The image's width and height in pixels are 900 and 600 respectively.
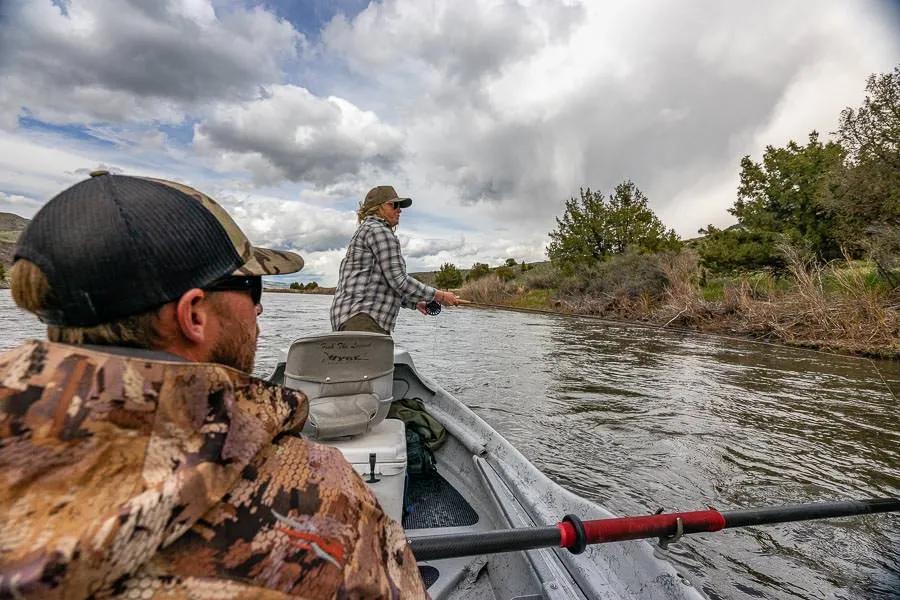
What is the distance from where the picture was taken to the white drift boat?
2027 mm

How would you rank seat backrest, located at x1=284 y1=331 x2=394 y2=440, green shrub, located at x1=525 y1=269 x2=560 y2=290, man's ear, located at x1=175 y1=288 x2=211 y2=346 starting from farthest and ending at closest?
green shrub, located at x1=525 y1=269 x2=560 y2=290 → seat backrest, located at x1=284 y1=331 x2=394 y2=440 → man's ear, located at x1=175 y1=288 x2=211 y2=346

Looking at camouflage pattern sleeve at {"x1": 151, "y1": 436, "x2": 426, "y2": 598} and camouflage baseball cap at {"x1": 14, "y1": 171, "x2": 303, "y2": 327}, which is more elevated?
camouflage baseball cap at {"x1": 14, "y1": 171, "x2": 303, "y2": 327}

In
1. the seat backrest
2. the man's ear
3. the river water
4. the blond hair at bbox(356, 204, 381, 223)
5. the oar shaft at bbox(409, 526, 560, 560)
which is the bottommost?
the river water

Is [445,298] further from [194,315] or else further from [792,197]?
→ [792,197]

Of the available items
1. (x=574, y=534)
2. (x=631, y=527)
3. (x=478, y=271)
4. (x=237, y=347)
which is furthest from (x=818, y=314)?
(x=478, y=271)

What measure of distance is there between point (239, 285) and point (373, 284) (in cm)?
256

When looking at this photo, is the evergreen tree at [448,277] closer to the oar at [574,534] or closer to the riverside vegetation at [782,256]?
the riverside vegetation at [782,256]

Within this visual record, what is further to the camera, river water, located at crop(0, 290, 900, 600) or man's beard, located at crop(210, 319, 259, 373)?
river water, located at crop(0, 290, 900, 600)

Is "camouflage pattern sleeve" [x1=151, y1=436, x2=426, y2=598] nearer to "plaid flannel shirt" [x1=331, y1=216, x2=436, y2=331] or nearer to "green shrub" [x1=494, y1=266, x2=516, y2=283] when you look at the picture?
"plaid flannel shirt" [x1=331, y1=216, x2=436, y2=331]

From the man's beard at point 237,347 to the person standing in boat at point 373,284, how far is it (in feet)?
8.01

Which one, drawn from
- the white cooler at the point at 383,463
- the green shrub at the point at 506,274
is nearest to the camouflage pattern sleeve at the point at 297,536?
the white cooler at the point at 383,463

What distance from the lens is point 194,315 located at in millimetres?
853

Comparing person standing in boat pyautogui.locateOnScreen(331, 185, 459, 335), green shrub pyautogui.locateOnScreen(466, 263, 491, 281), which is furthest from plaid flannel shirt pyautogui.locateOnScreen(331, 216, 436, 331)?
green shrub pyautogui.locateOnScreen(466, 263, 491, 281)

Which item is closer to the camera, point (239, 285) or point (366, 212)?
→ point (239, 285)
